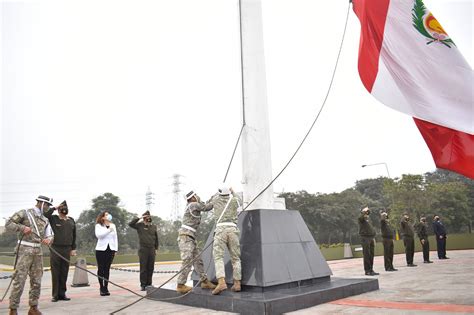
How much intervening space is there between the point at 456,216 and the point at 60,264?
138 feet

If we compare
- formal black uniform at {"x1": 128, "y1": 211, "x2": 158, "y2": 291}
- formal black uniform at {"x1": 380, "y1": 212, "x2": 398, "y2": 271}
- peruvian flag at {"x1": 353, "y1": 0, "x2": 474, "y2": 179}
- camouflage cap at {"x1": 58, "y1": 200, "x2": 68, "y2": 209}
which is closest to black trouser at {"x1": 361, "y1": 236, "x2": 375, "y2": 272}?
formal black uniform at {"x1": 380, "y1": 212, "x2": 398, "y2": 271}

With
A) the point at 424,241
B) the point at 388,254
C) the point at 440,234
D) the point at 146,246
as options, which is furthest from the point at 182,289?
the point at 440,234

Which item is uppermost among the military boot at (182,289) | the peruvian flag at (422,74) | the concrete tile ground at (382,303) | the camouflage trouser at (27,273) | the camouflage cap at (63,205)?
the peruvian flag at (422,74)

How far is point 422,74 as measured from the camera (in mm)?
5547

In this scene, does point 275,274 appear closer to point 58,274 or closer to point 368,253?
point 58,274

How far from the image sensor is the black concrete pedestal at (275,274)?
505cm

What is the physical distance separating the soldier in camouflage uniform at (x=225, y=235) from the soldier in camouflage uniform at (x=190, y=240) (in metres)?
0.30

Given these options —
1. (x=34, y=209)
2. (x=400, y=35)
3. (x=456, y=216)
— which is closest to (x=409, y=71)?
(x=400, y=35)

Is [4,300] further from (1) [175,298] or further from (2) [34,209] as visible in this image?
(1) [175,298]

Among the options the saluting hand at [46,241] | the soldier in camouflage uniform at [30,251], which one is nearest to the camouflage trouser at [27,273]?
the soldier in camouflage uniform at [30,251]

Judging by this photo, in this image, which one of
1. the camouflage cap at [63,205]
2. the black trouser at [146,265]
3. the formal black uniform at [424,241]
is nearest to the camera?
the camouflage cap at [63,205]

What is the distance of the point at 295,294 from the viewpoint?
5.19m

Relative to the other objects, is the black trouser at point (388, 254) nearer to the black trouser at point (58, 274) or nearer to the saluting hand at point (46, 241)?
the black trouser at point (58, 274)

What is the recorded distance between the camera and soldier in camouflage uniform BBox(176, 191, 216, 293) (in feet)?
19.9
